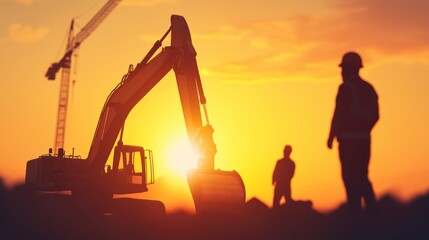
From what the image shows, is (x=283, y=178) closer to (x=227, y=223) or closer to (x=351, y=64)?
(x=227, y=223)

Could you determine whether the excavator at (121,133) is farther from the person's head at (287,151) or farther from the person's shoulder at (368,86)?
the person's shoulder at (368,86)

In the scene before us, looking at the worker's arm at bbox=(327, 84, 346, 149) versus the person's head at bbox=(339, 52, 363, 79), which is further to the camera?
the person's head at bbox=(339, 52, 363, 79)

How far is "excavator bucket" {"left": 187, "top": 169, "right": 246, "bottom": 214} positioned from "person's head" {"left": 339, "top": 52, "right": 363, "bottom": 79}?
30.9 ft

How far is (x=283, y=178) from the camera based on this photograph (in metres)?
25.2

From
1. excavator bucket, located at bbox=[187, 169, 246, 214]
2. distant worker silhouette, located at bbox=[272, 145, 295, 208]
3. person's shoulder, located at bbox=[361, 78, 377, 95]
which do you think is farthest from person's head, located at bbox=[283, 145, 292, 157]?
person's shoulder, located at bbox=[361, 78, 377, 95]

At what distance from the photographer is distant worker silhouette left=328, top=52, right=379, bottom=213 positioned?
13.1 metres

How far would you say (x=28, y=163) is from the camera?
31047 millimetres

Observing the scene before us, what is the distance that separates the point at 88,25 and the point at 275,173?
11387 centimetres

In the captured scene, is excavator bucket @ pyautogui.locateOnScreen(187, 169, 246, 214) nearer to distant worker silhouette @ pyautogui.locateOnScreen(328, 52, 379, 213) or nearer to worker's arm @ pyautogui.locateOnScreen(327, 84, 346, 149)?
distant worker silhouette @ pyautogui.locateOnScreen(328, 52, 379, 213)

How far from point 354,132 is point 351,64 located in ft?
3.72

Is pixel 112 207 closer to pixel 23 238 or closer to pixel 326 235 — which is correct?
pixel 23 238

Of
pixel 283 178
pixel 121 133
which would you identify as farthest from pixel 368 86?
pixel 121 133

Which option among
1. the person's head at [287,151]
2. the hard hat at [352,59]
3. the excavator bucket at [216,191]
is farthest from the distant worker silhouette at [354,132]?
the person's head at [287,151]

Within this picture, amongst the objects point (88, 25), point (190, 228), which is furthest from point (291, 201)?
point (88, 25)
